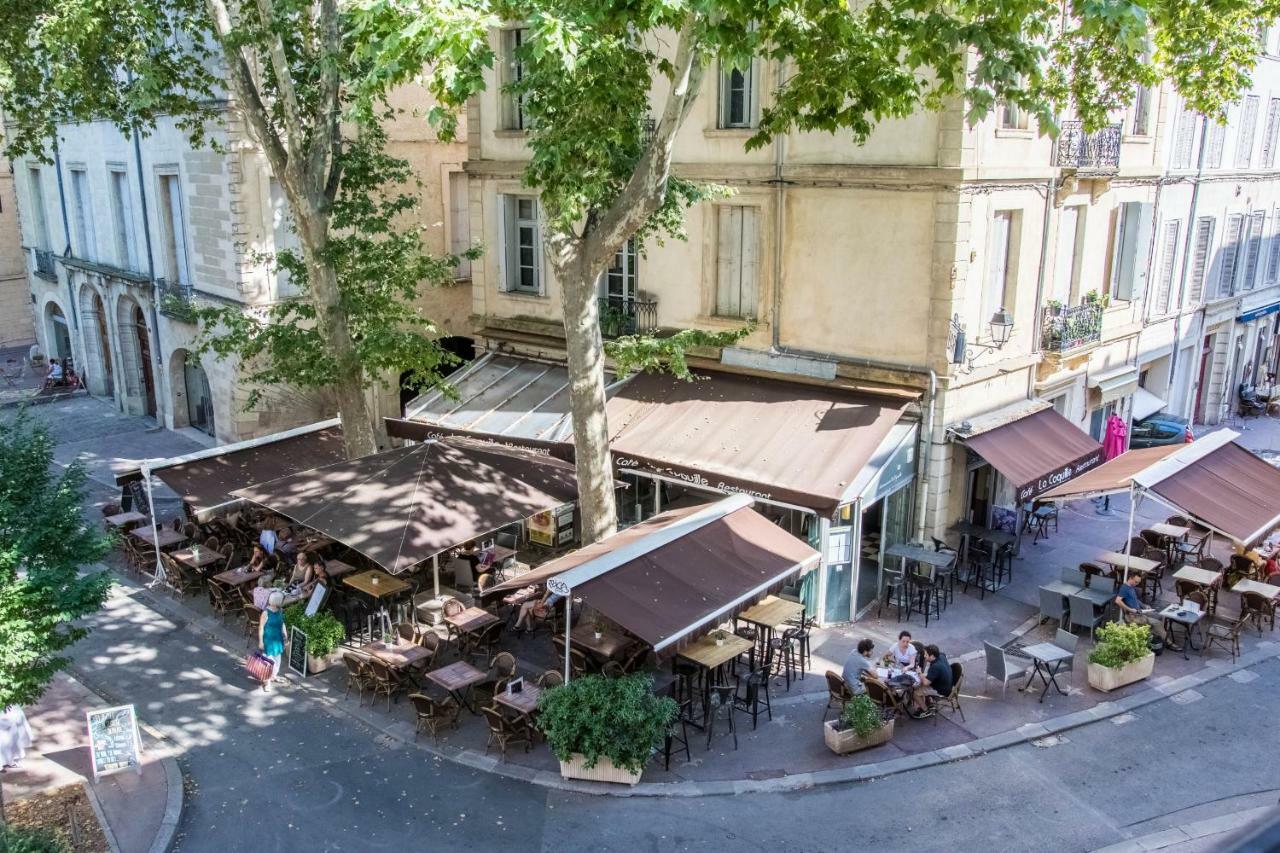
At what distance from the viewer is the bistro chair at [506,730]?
11.6 m

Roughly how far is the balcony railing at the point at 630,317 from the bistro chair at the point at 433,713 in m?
8.40

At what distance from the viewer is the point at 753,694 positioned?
12.4 meters

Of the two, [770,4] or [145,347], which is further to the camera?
[145,347]

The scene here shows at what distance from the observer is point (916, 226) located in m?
15.4

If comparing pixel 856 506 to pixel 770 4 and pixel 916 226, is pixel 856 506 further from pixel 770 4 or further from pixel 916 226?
pixel 770 4

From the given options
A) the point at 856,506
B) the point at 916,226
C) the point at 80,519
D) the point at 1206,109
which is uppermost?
the point at 1206,109

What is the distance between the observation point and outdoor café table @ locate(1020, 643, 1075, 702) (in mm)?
12883

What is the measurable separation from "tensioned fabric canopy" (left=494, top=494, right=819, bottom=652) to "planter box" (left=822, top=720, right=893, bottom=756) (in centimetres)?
169

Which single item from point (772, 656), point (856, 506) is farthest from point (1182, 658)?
point (772, 656)

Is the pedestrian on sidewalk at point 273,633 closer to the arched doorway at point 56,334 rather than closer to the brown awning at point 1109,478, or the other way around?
the brown awning at point 1109,478

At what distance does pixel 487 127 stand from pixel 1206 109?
1249cm

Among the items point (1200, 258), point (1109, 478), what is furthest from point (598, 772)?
point (1200, 258)

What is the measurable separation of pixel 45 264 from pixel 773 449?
24.9 m

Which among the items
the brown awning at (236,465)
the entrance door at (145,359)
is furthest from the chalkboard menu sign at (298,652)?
the entrance door at (145,359)
